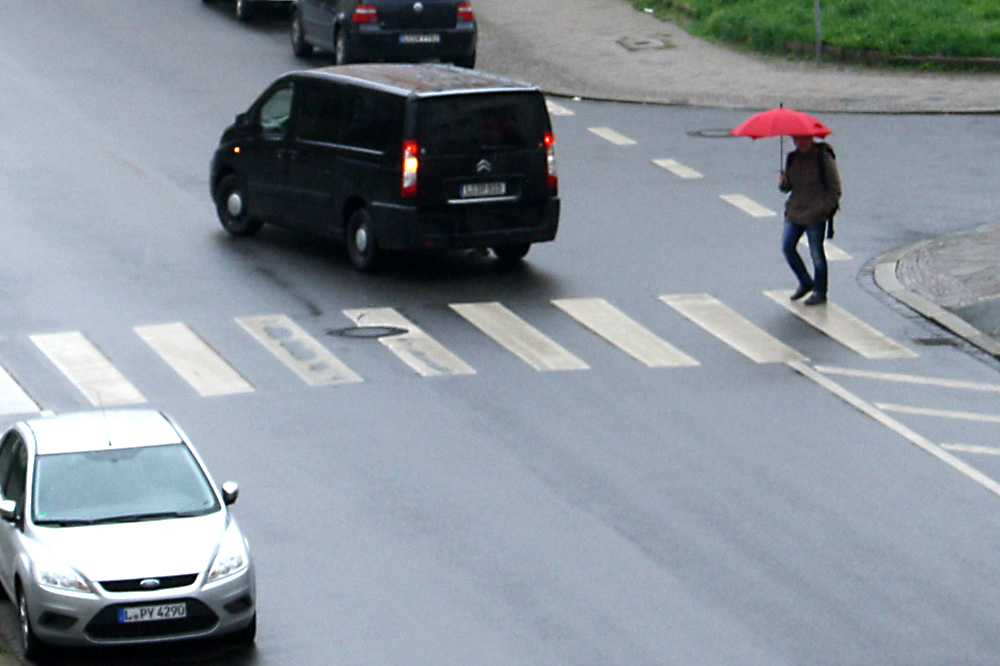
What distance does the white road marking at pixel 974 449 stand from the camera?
16484 millimetres

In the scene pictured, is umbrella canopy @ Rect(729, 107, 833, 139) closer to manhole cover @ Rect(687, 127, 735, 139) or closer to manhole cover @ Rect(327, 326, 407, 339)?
manhole cover @ Rect(327, 326, 407, 339)

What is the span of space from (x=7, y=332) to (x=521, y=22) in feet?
64.1

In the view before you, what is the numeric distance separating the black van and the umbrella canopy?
Result: 2.10m

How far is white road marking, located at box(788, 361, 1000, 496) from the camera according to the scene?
15836 mm

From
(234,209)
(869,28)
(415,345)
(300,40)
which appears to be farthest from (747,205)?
(300,40)

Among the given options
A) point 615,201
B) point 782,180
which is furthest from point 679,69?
point 782,180

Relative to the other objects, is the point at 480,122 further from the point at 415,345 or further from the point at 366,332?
the point at 415,345

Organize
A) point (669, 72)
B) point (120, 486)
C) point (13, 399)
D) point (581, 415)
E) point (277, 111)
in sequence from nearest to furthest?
point (120, 486)
point (581, 415)
point (13, 399)
point (277, 111)
point (669, 72)

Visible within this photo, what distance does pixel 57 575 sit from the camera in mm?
11711

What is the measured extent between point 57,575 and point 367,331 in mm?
8113

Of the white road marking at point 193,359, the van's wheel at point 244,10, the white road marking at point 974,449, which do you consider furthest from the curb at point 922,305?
the van's wheel at point 244,10

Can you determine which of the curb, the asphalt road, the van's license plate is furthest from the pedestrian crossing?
the van's license plate

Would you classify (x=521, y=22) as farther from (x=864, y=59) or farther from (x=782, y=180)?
(x=782, y=180)

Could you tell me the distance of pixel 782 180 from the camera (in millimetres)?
21406
